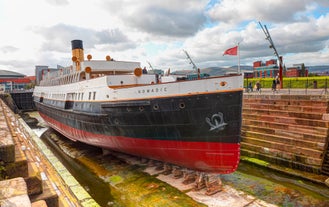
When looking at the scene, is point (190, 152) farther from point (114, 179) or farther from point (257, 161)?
point (257, 161)

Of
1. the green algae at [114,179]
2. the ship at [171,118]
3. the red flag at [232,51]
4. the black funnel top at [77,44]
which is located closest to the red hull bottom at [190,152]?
the ship at [171,118]

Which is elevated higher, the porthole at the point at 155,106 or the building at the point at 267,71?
the building at the point at 267,71

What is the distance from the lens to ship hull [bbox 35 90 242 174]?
9758 mm

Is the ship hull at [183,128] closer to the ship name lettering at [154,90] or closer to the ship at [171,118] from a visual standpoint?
the ship at [171,118]

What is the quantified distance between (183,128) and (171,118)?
754mm

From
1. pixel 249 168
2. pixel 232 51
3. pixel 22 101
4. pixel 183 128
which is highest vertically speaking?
pixel 232 51

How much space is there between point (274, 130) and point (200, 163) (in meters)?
7.44

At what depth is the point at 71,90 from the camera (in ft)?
59.4

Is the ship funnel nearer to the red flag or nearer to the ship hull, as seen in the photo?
the ship hull

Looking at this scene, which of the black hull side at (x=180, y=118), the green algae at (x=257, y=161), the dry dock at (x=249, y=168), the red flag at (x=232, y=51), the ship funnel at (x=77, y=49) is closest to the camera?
the dry dock at (x=249, y=168)

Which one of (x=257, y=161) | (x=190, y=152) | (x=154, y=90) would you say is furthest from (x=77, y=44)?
(x=257, y=161)

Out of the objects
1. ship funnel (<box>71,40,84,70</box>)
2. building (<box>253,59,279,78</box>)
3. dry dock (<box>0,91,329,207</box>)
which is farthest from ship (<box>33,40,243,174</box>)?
building (<box>253,59,279,78</box>)

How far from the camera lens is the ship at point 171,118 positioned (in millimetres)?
9711

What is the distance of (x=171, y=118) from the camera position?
10625mm
